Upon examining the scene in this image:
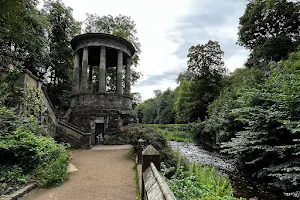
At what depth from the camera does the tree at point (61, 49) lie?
22188mm

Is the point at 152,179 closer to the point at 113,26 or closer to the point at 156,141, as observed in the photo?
the point at 156,141

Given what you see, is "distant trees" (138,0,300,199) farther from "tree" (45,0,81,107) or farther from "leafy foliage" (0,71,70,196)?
"tree" (45,0,81,107)

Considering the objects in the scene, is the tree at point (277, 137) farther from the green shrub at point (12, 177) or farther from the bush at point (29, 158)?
the green shrub at point (12, 177)

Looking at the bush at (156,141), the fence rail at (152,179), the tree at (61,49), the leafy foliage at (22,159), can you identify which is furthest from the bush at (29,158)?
the tree at (61,49)

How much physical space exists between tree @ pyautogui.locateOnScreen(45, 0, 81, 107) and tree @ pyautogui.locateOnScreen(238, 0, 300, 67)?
71.3ft

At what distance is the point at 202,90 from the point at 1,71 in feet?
93.2

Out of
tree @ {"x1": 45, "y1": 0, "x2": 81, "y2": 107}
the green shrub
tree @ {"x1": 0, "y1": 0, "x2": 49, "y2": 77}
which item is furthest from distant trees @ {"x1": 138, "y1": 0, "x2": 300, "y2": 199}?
tree @ {"x1": 45, "y1": 0, "x2": 81, "y2": 107}

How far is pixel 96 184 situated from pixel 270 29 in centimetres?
2890

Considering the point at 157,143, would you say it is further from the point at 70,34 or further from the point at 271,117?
the point at 70,34

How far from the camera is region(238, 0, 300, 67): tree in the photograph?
22.7m

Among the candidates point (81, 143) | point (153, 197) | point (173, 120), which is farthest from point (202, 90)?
point (153, 197)

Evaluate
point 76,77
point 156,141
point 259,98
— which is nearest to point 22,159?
point 156,141

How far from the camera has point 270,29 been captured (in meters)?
26.0

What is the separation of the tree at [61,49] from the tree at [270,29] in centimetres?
2172
